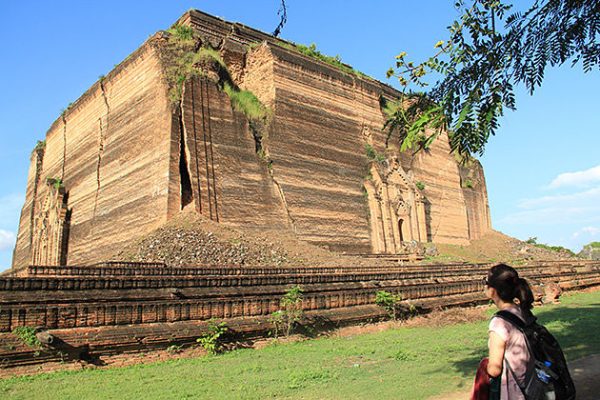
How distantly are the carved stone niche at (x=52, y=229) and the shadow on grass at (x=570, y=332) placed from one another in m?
28.1

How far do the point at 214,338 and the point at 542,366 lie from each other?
17.4ft

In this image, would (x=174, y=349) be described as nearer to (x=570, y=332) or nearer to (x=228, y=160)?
(x=570, y=332)

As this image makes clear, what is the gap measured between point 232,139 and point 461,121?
70.1 feet

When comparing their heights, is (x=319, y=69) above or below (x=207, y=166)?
above

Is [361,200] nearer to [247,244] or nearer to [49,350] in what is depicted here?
[247,244]

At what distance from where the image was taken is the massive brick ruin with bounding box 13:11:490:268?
24719 mm

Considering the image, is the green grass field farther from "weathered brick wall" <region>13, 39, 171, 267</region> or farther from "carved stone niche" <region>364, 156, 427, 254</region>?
"carved stone niche" <region>364, 156, 427, 254</region>

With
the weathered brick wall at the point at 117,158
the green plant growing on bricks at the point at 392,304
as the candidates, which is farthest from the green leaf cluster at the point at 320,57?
the green plant growing on bricks at the point at 392,304

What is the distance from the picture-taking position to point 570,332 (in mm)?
8539

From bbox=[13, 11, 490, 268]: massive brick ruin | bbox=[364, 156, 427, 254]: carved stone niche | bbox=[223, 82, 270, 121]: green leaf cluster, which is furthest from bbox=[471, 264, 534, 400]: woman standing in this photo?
bbox=[364, 156, 427, 254]: carved stone niche

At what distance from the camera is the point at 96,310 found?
719cm

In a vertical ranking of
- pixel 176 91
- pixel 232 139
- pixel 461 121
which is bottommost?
pixel 461 121

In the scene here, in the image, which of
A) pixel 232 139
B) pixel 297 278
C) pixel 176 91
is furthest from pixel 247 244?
pixel 297 278

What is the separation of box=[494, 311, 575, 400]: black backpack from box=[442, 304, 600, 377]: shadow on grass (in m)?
Answer: 2.82
